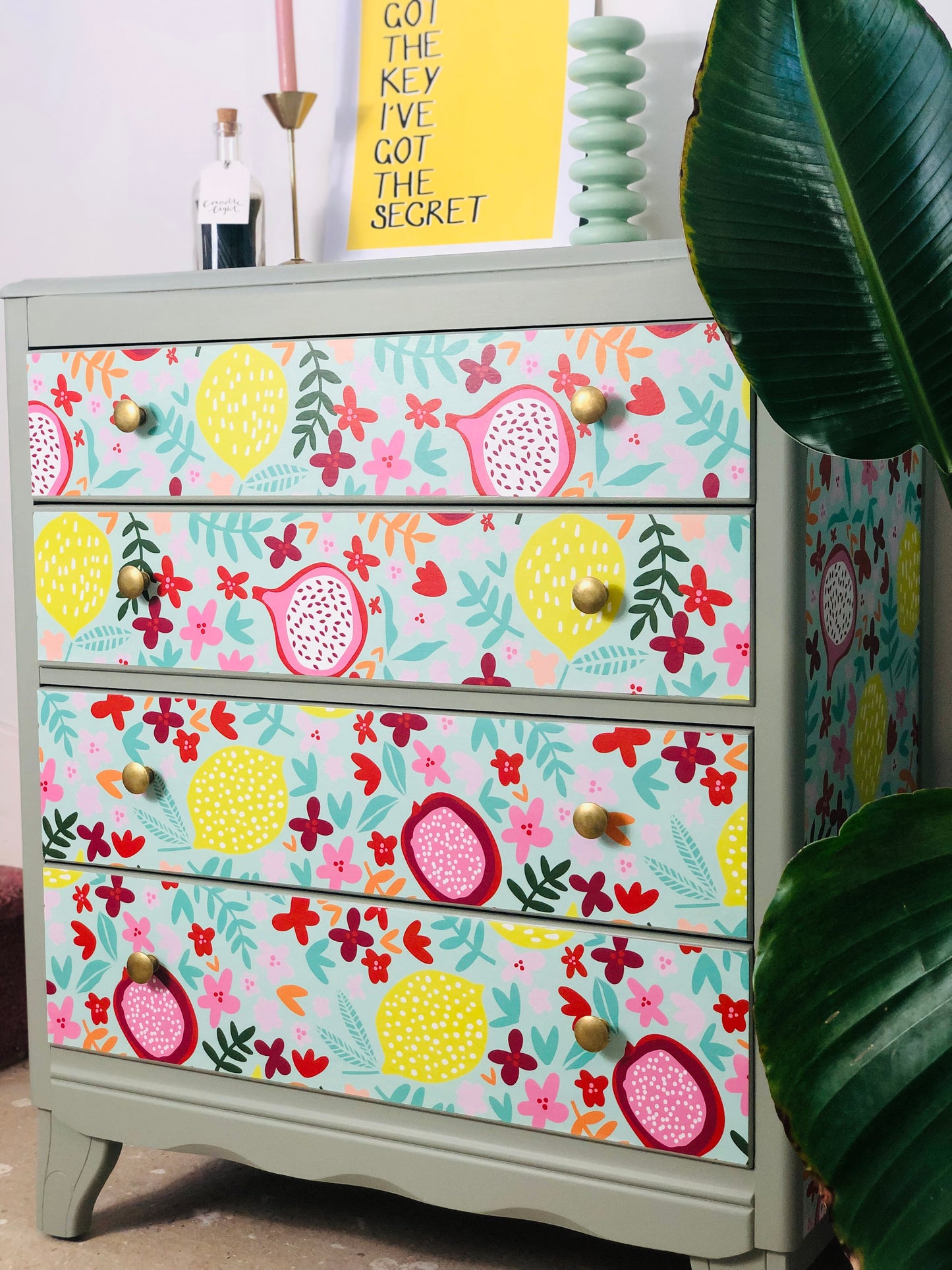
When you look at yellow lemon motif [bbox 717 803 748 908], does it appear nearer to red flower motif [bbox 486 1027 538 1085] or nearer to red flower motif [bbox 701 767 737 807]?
red flower motif [bbox 701 767 737 807]

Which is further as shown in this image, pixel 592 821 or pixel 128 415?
pixel 128 415

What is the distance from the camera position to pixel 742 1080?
3.74 feet

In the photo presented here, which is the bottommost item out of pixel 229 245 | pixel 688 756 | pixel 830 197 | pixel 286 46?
pixel 688 756

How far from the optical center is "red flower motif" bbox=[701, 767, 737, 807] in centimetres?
113

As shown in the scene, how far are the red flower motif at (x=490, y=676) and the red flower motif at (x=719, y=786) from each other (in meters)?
0.20

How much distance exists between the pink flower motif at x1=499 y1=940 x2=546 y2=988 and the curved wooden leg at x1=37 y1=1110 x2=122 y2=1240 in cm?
53

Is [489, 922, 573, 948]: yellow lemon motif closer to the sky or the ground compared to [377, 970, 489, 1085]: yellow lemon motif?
closer to the sky

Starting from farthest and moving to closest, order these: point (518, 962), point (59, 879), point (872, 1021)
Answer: point (59, 879)
point (518, 962)
point (872, 1021)

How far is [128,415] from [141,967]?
1.82 ft

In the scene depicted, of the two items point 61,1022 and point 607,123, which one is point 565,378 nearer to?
point 607,123

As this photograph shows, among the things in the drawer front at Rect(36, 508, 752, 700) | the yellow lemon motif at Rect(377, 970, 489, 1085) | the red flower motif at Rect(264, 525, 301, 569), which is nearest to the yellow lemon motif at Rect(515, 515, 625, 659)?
the drawer front at Rect(36, 508, 752, 700)

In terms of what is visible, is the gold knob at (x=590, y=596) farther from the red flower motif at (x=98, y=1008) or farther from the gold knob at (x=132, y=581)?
the red flower motif at (x=98, y=1008)

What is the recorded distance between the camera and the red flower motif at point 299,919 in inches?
51.3

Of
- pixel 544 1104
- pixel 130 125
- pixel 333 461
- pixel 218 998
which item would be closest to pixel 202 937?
pixel 218 998
